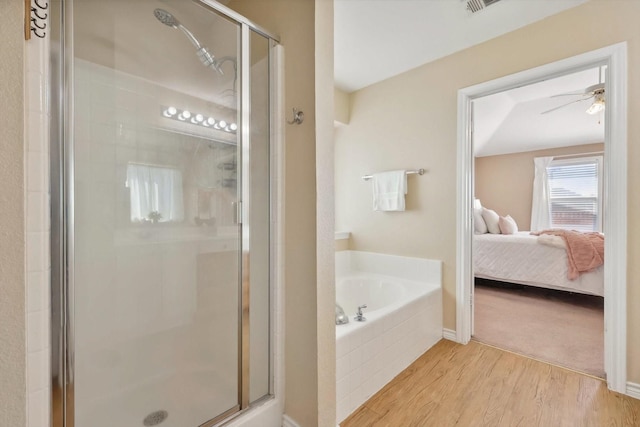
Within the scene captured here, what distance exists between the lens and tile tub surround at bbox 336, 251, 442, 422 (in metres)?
1.49

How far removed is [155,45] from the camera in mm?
1357

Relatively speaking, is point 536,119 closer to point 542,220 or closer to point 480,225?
point 480,225

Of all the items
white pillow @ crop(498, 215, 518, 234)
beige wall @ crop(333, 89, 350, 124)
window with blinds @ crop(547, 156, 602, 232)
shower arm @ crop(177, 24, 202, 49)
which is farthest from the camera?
window with blinds @ crop(547, 156, 602, 232)

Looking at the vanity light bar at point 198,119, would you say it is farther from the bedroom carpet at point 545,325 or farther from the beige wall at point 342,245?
the bedroom carpet at point 545,325

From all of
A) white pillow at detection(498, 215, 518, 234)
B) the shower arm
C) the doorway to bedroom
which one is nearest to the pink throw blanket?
the doorway to bedroom

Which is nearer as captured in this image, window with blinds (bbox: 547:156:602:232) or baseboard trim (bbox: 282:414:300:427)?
baseboard trim (bbox: 282:414:300:427)

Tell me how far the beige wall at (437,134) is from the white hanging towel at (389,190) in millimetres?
108

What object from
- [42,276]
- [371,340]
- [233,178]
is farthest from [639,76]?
[42,276]

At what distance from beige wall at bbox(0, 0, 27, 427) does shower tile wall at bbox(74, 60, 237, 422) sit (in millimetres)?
363

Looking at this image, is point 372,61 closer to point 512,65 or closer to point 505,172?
point 512,65

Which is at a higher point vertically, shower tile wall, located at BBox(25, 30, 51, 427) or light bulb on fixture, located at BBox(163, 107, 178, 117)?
light bulb on fixture, located at BBox(163, 107, 178, 117)

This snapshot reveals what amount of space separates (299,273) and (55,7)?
1249mm

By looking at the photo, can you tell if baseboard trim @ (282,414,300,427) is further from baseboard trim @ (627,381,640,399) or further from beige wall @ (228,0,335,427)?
baseboard trim @ (627,381,640,399)

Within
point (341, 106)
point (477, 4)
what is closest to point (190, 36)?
point (477, 4)
